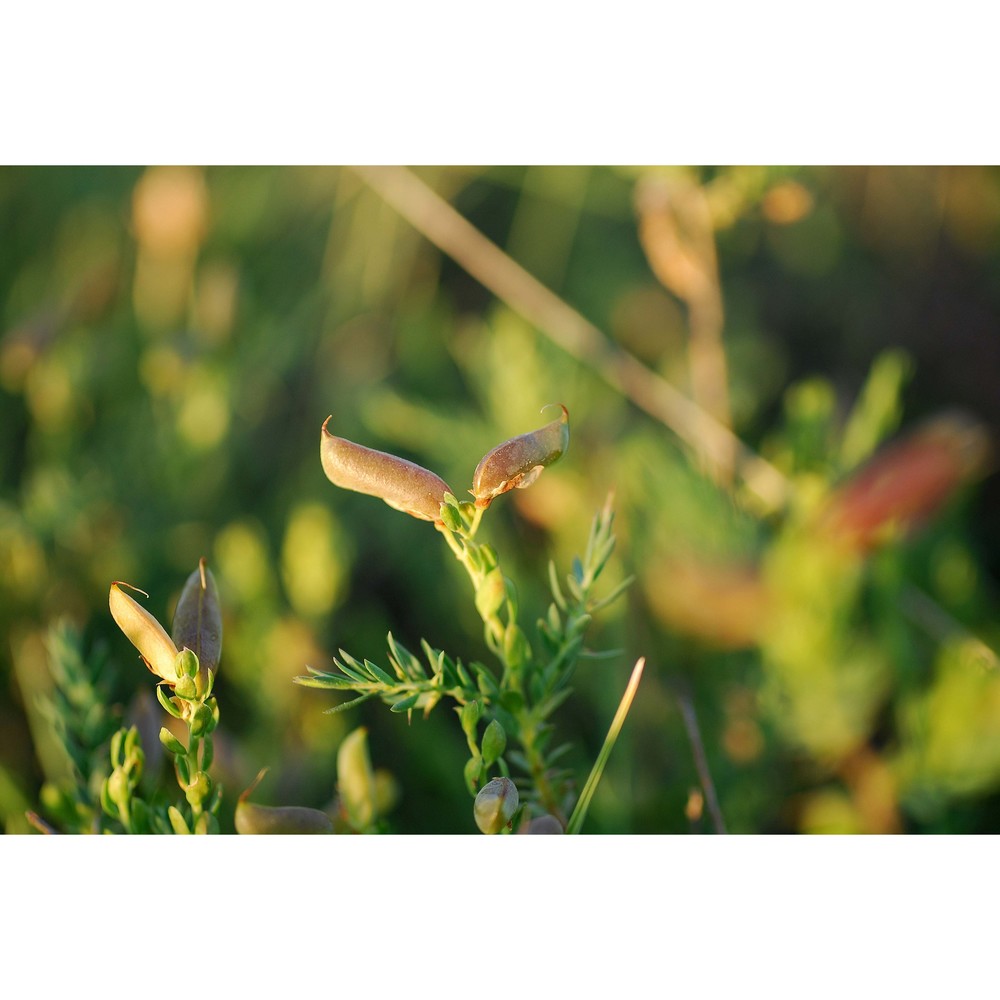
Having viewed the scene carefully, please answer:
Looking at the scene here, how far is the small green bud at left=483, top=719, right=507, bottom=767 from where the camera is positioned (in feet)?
1.35

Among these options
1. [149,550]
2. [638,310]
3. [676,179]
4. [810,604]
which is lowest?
[149,550]

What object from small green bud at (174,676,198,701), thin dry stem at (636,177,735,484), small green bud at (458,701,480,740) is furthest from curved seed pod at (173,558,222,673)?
thin dry stem at (636,177,735,484)

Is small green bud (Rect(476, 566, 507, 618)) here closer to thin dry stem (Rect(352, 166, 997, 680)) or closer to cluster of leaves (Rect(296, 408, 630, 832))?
cluster of leaves (Rect(296, 408, 630, 832))

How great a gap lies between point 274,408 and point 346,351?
0.12 metres

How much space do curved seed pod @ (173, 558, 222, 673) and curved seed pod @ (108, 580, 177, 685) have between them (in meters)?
0.01

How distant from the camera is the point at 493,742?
1.36 feet

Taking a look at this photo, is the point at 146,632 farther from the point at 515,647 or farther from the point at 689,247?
the point at 689,247

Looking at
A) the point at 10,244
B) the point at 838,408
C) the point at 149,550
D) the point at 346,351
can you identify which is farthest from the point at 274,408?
the point at 838,408

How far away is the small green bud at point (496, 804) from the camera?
42 centimetres

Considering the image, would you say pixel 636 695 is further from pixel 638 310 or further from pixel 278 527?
pixel 638 310

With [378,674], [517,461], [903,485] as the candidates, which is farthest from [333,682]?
[903,485]

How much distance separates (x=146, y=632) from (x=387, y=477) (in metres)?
0.12

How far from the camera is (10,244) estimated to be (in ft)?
4.25

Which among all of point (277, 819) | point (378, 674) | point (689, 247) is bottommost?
point (277, 819)
